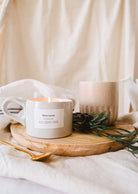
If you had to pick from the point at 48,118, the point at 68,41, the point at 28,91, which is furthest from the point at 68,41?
the point at 48,118

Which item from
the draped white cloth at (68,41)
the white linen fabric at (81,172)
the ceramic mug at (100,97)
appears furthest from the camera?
the draped white cloth at (68,41)

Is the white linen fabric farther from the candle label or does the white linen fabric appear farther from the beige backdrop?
the beige backdrop

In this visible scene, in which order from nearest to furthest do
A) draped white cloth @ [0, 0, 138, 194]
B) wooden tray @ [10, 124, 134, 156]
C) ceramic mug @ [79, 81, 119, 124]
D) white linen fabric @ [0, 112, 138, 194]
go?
white linen fabric @ [0, 112, 138, 194] < wooden tray @ [10, 124, 134, 156] < ceramic mug @ [79, 81, 119, 124] < draped white cloth @ [0, 0, 138, 194]

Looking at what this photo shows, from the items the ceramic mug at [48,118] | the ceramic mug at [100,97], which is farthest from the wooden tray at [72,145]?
the ceramic mug at [100,97]

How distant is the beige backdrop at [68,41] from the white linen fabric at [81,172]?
0.71 metres

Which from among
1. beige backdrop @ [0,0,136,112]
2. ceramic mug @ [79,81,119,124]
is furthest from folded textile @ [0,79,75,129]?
beige backdrop @ [0,0,136,112]

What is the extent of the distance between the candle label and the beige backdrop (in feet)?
2.11

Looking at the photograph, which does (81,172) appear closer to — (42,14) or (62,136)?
(62,136)

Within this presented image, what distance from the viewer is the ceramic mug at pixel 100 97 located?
490 mm

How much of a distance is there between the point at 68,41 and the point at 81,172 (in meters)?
0.84

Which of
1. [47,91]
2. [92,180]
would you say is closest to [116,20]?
[47,91]

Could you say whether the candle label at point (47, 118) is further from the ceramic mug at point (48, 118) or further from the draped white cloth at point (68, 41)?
the draped white cloth at point (68, 41)

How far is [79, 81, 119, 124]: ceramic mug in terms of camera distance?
19.3 inches

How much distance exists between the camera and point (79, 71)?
3.34 ft
